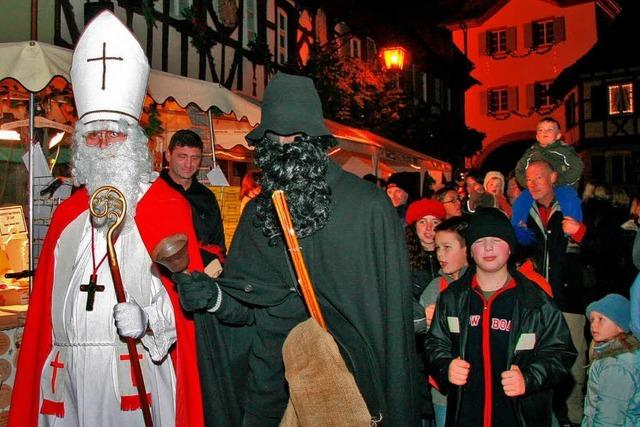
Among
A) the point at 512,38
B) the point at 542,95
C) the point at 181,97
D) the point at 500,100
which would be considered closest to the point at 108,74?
the point at 181,97

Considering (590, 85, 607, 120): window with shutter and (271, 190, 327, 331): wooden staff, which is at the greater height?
(590, 85, 607, 120): window with shutter

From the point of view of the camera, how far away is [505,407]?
3924mm

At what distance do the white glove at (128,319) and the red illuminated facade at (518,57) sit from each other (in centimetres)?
4308

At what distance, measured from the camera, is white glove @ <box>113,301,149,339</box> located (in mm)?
3061

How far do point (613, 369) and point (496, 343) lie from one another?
120 cm

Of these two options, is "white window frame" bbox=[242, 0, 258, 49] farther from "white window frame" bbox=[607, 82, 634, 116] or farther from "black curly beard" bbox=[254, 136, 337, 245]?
"white window frame" bbox=[607, 82, 634, 116]

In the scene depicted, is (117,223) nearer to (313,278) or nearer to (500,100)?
(313,278)

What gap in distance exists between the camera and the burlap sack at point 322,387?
268 centimetres

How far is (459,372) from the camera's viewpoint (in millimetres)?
3807

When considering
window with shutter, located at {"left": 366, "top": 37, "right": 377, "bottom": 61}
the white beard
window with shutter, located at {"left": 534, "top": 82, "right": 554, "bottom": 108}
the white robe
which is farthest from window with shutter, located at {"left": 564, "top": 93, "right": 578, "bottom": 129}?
the white robe

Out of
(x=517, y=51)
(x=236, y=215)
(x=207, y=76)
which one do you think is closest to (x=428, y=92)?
(x=517, y=51)

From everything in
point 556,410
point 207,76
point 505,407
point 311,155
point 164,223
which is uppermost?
point 207,76

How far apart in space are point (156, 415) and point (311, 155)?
59.6 inches

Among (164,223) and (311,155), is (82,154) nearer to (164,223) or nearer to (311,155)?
(164,223)
